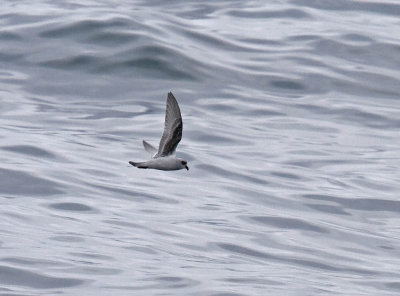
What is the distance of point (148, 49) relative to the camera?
78.7 feet

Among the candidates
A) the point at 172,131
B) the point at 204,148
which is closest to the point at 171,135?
the point at 172,131

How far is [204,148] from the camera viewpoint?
2056 centimetres

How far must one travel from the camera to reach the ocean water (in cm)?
1483

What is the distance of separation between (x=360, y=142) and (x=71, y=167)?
5533 millimetres

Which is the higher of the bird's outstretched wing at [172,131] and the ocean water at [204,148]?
the bird's outstretched wing at [172,131]

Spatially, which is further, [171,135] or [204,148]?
[204,148]

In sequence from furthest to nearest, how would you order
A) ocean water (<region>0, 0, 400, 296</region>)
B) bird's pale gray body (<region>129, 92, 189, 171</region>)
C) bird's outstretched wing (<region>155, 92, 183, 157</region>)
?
ocean water (<region>0, 0, 400, 296</region>) < bird's outstretched wing (<region>155, 92, 183, 157</region>) < bird's pale gray body (<region>129, 92, 189, 171</region>)

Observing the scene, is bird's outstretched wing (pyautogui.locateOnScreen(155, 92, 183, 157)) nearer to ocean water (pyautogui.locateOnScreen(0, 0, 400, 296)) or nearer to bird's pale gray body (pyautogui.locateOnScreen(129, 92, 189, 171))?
bird's pale gray body (pyautogui.locateOnScreen(129, 92, 189, 171))

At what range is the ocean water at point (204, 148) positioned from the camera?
14.8m

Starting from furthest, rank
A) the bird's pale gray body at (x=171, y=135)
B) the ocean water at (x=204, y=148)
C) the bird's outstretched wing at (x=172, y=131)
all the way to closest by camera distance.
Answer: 1. the ocean water at (x=204, y=148)
2. the bird's outstretched wing at (x=172, y=131)
3. the bird's pale gray body at (x=171, y=135)

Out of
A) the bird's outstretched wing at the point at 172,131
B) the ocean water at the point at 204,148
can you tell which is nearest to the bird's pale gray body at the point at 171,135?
the bird's outstretched wing at the point at 172,131

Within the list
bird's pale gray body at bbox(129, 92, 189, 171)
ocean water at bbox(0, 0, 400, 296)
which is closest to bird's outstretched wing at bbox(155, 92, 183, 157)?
bird's pale gray body at bbox(129, 92, 189, 171)

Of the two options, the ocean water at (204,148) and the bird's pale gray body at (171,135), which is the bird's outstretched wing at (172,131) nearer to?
the bird's pale gray body at (171,135)

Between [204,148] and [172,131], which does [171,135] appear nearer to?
[172,131]
